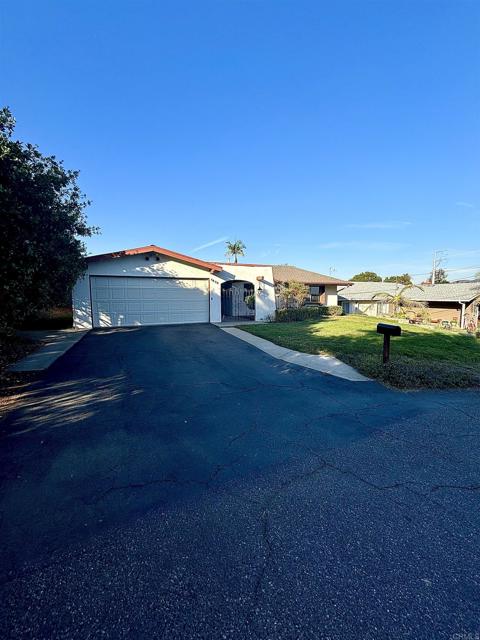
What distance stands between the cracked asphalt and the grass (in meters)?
1.43

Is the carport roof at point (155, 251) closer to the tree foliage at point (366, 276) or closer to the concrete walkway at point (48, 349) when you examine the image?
the concrete walkway at point (48, 349)

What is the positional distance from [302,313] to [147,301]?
10.1m

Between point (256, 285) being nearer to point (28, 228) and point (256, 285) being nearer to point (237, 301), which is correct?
point (237, 301)

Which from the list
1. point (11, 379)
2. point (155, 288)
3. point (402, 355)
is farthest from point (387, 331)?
point (155, 288)

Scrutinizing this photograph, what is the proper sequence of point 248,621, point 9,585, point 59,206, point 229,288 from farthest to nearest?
point 229,288 < point 59,206 < point 9,585 < point 248,621

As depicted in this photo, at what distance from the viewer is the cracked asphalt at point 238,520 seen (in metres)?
1.60

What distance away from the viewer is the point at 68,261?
843 cm

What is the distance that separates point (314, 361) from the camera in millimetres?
7867

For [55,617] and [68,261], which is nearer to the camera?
[55,617]

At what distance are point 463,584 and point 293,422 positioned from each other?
247cm

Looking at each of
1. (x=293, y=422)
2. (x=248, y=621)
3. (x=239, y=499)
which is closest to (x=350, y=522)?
(x=239, y=499)

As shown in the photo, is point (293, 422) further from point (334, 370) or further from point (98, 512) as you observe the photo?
point (334, 370)

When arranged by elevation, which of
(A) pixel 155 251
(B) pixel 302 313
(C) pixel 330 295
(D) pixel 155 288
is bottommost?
(B) pixel 302 313

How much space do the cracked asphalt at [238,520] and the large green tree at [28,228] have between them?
2938 millimetres
